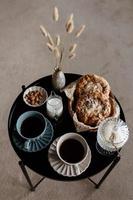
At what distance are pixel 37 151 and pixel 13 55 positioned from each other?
869 millimetres

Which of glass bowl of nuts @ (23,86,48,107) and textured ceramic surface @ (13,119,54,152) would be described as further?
glass bowl of nuts @ (23,86,48,107)

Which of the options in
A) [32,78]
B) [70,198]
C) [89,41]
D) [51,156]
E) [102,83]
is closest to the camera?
[51,156]

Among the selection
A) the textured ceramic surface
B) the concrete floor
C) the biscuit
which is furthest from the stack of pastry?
the concrete floor

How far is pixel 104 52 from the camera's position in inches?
76.4

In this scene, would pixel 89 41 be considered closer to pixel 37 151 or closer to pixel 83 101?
pixel 83 101

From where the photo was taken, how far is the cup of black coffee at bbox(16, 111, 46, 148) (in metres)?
1.19

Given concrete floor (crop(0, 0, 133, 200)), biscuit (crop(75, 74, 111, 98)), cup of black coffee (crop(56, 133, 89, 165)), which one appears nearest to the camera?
cup of black coffee (crop(56, 133, 89, 165))

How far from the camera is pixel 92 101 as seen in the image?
4.08 ft

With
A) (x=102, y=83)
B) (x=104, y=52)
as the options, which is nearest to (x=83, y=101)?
(x=102, y=83)

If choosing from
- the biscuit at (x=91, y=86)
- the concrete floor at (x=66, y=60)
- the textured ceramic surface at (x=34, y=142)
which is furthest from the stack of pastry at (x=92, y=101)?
the concrete floor at (x=66, y=60)

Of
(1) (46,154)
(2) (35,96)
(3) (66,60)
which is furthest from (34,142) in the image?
(3) (66,60)

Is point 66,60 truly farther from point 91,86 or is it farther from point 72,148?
point 72,148

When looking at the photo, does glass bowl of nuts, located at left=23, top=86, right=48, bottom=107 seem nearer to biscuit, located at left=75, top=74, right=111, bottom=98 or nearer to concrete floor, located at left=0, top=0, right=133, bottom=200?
biscuit, located at left=75, top=74, right=111, bottom=98

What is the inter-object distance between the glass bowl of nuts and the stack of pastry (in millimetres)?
Answer: 134
